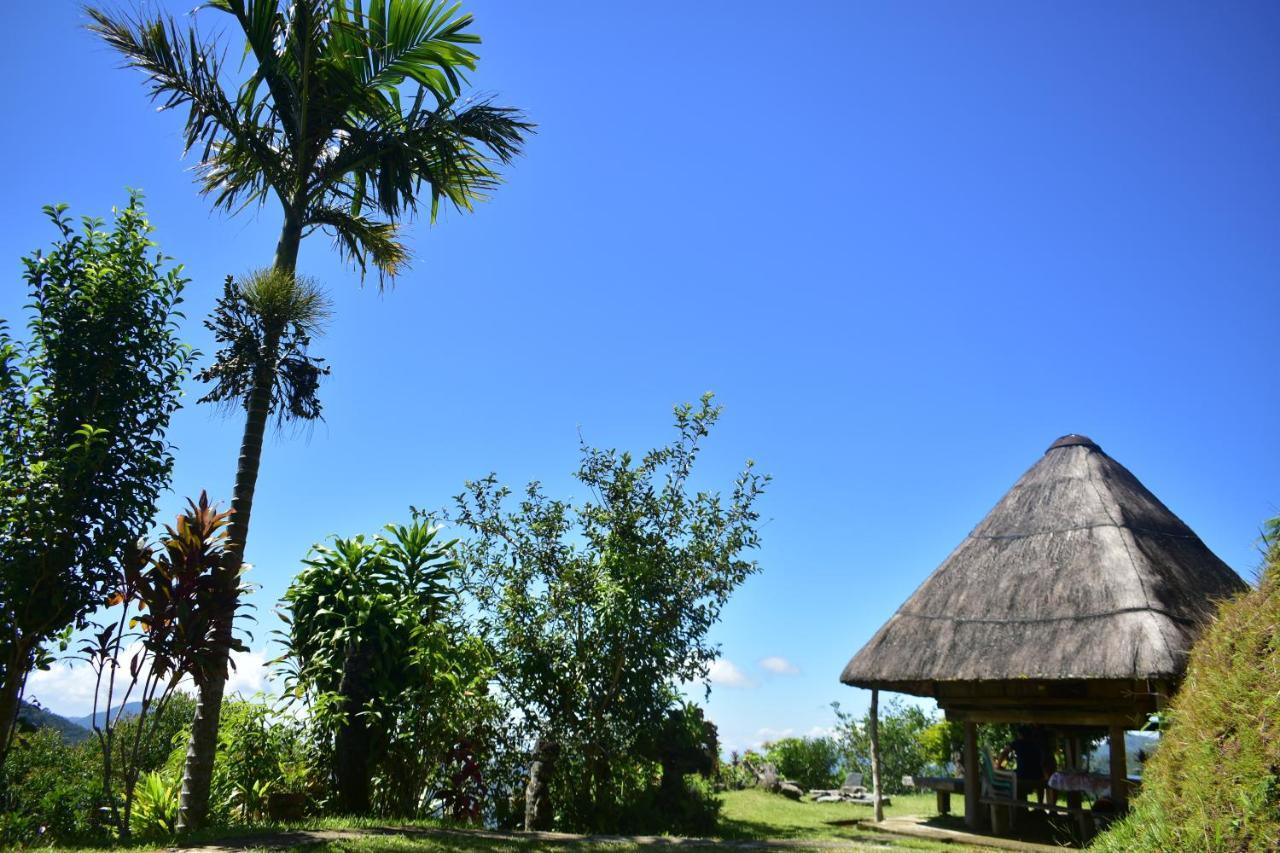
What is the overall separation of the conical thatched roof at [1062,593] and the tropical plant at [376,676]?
18.4ft

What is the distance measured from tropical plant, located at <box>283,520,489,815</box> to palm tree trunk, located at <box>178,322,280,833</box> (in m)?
1.23

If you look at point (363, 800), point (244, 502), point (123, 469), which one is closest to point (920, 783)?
point (363, 800)

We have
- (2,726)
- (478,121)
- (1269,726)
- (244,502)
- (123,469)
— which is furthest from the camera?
(478,121)

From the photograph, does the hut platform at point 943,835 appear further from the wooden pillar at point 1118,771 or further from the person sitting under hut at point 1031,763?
the person sitting under hut at point 1031,763

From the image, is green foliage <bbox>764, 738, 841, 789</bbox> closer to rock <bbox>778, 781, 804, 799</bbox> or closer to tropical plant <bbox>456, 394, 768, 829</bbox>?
rock <bbox>778, 781, 804, 799</bbox>

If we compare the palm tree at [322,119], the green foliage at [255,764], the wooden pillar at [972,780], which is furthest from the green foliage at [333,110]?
the wooden pillar at [972,780]

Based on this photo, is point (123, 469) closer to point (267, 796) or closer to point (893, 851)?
point (267, 796)

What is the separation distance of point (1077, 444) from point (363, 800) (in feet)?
37.1

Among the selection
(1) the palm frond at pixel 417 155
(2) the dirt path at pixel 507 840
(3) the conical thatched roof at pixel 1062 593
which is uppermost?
(1) the palm frond at pixel 417 155

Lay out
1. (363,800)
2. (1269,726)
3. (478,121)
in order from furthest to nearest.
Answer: (478,121) → (363,800) → (1269,726)

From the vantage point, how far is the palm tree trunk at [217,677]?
24.6 ft

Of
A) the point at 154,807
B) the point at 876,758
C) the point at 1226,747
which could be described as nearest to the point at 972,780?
the point at 876,758

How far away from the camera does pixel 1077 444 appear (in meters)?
13.5

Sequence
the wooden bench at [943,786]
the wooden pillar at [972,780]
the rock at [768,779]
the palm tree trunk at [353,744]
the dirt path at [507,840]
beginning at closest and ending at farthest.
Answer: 1. the dirt path at [507,840]
2. the palm tree trunk at [353,744]
3. the wooden pillar at [972,780]
4. the wooden bench at [943,786]
5. the rock at [768,779]
